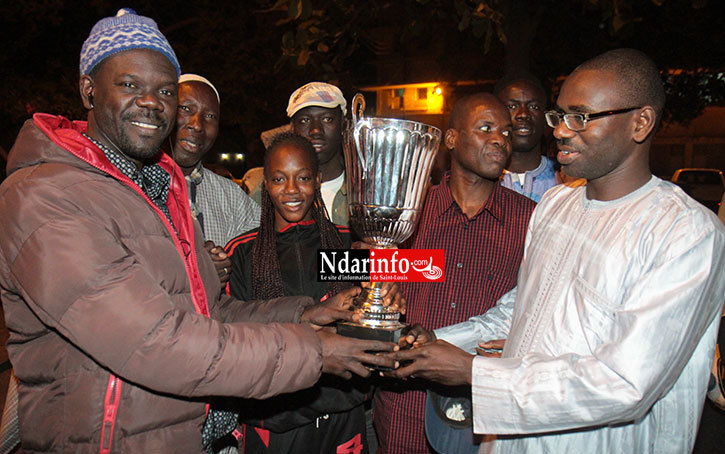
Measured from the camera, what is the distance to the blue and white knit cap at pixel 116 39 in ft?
6.23

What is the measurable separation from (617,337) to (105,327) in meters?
1.66

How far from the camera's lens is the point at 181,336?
1574 mm

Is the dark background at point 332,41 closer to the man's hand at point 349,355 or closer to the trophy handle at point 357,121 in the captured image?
the trophy handle at point 357,121

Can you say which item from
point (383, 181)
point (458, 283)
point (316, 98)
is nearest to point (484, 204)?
point (458, 283)

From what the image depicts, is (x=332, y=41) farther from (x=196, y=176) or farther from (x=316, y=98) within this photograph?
(x=196, y=176)

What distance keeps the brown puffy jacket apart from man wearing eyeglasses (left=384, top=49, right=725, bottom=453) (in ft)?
2.38

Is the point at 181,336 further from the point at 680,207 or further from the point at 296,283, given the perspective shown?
the point at 680,207

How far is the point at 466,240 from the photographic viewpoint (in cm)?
277

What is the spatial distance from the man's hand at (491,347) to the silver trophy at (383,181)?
497 millimetres

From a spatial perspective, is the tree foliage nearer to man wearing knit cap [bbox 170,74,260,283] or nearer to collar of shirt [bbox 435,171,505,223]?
man wearing knit cap [bbox 170,74,260,283]

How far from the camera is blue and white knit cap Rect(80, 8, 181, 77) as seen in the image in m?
1.90

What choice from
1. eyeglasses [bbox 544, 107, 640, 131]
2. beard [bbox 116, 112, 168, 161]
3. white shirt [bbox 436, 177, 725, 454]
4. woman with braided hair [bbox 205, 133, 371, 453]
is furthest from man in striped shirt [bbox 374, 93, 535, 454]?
beard [bbox 116, 112, 168, 161]

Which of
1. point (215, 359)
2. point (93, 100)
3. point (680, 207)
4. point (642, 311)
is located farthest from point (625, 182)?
point (93, 100)

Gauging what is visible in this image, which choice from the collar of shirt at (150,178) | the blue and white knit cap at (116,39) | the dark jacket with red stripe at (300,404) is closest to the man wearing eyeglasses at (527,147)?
the dark jacket with red stripe at (300,404)
